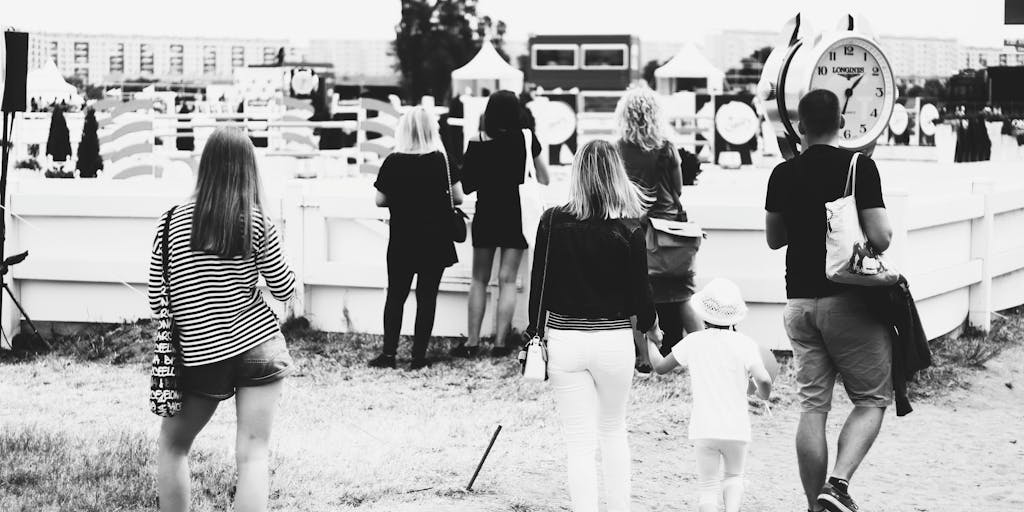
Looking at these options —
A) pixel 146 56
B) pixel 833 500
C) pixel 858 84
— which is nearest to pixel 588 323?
pixel 833 500

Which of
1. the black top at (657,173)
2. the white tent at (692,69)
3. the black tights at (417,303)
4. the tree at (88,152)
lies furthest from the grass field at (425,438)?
the white tent at (692,69)

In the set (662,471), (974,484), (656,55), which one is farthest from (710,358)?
(656,55)

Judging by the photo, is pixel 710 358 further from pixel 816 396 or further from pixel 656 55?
pixel 656 55

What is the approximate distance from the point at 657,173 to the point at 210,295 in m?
3.71

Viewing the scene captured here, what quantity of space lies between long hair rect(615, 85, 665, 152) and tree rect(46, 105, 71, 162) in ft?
56.9

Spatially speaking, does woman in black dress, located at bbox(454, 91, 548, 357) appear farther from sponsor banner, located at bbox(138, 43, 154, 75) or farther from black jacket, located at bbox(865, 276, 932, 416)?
sponsor banner, located at bbox(138, 43, 154, 75)

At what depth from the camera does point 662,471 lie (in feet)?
22.7

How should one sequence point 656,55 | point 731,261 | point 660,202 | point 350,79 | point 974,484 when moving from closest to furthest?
point 974,484 → point 660,202 → point 731,261 → point 350,79 → point 656,55

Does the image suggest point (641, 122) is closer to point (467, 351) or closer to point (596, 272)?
point (467, 351)

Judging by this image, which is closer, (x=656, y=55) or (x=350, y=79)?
(x=350, y=79)

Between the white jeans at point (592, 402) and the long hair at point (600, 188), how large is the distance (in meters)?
0.51

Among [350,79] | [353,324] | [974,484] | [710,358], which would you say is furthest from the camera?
[350,79]

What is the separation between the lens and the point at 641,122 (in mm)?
7805

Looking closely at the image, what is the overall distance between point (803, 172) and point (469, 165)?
3978 mm
